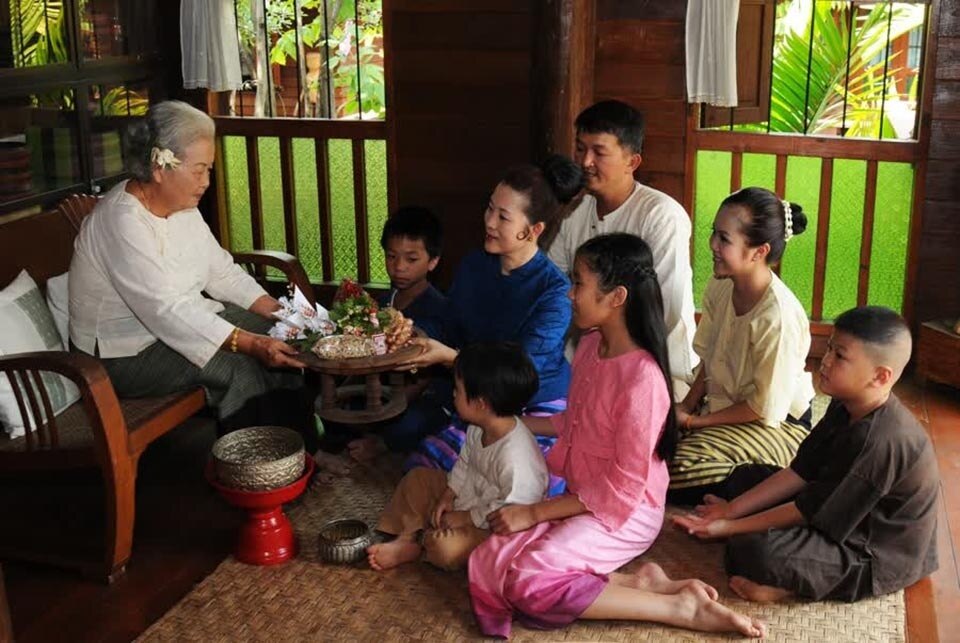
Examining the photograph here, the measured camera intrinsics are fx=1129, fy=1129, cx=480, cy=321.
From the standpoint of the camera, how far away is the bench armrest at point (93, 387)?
3.01 meters

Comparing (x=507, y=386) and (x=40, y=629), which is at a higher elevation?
(x=507, y=386)

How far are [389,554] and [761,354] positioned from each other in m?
1.25

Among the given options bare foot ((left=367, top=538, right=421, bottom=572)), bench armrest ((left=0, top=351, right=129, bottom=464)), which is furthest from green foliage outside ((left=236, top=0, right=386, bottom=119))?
bare foot ((left=367, top=538, right=421, bottom=572))

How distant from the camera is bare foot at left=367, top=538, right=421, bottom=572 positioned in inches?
124

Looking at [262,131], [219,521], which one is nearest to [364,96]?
[262,131]

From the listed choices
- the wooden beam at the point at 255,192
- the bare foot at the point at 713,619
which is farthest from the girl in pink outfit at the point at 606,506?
the wooden beam at the point at 255,192

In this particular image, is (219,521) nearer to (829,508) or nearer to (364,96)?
(829,508)

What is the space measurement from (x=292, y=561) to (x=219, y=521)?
1.31 ft

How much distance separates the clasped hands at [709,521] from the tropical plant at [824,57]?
262 centimetres

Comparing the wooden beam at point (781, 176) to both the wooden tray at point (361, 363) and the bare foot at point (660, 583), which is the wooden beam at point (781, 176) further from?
the bare foot at point (660, 583)

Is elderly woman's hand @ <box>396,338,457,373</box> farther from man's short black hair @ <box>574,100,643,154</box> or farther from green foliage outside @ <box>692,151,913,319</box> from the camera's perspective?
green foliage outside @ <box>692,151,913,319</box>

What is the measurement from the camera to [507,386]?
2.96m

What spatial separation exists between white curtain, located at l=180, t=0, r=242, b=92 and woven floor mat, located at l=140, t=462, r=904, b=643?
107 inches

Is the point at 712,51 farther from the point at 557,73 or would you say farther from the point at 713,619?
the point at 713,619
